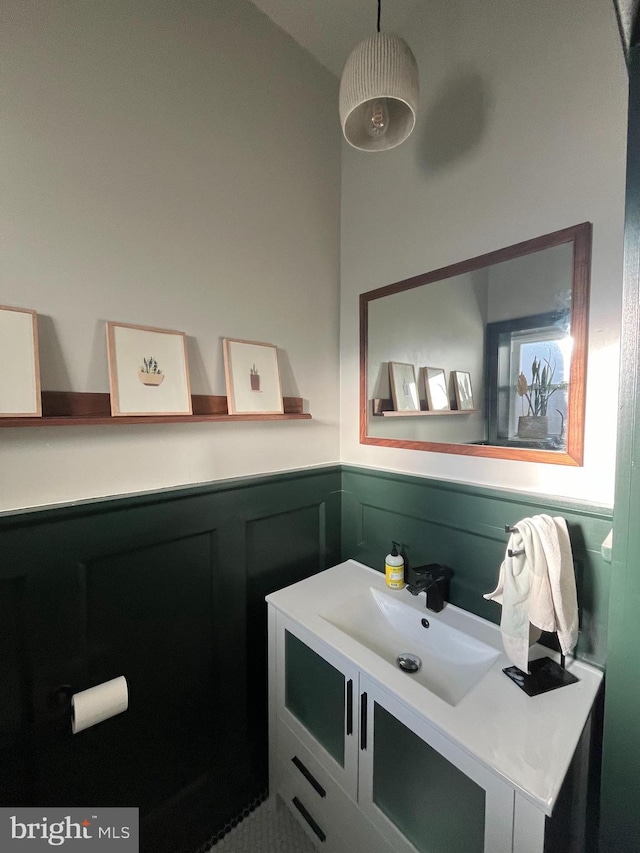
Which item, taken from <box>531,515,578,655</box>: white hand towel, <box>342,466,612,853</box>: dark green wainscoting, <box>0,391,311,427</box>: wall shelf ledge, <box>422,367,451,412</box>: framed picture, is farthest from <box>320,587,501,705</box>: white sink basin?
<box>0,391,311,427</box>: wall shelf ledge

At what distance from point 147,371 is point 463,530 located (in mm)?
1204

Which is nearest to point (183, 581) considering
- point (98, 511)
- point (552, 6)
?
point (98, 511)

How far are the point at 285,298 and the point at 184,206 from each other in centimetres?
48

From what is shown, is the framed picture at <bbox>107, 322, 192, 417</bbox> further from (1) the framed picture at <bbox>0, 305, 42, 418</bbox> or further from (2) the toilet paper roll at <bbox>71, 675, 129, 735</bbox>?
(2) the toilet paper roll at <bbox>71, 675, 129, 735</bbox>

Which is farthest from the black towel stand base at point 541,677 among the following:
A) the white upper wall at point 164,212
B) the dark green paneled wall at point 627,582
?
the white upper wall at point 164,212

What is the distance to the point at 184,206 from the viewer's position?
124cm

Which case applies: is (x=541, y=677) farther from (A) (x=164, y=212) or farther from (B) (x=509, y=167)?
(A) (x=164, y=212)

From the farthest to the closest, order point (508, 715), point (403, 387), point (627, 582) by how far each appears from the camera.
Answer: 1. point (403, 387)
2. point (508, 715)
3. point (627, 582)

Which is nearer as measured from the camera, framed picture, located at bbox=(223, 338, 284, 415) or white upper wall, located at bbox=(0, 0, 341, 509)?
white upper wall, located at bbox=(0, 0, 341, 509)

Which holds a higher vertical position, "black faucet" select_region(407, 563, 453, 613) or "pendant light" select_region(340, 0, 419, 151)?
"pendant light" select_region(340, 0, 419, 151)

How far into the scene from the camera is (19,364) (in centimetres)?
92

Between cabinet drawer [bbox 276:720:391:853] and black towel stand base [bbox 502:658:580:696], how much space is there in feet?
1.87

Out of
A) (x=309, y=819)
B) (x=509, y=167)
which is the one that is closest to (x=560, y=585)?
(x=309, y=819)

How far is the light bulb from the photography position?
1.14 metres
